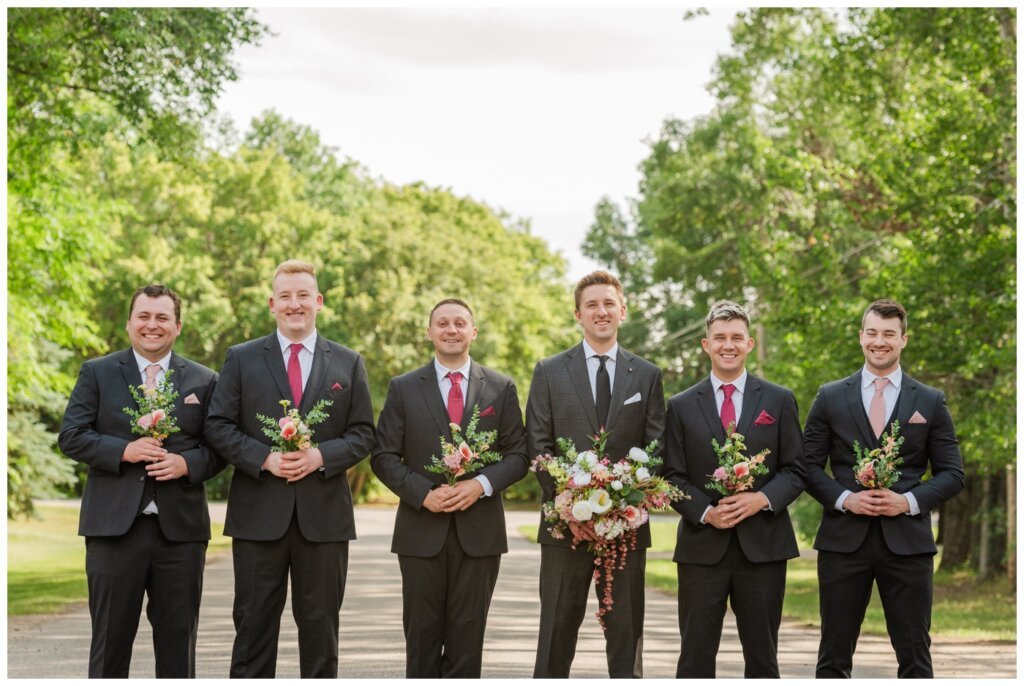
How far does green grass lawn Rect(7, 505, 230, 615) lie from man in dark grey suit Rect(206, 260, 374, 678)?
4684mm

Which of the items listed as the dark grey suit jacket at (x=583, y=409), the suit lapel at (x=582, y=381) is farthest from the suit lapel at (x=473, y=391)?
the suit lapel at (x=582, y=381)

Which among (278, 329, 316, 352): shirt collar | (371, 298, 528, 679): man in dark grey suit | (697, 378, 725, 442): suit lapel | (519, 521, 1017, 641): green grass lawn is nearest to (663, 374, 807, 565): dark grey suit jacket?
(697, 378, 725, 442): suit lapel

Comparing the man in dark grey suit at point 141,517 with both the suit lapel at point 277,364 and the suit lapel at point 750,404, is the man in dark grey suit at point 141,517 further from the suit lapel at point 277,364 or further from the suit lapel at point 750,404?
the suit lapel at point 750,404

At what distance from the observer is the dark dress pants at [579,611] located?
6.82 m

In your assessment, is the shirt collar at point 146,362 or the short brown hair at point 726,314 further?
the shirt collar at point 146,362

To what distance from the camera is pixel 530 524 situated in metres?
43.5

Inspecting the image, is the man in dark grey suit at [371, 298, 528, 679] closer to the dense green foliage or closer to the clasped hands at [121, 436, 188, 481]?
the clasped hands at [121, 436, 188, 481]

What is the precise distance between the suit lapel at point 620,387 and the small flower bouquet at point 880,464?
1.34 m

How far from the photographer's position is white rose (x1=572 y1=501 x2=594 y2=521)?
648 centimetres

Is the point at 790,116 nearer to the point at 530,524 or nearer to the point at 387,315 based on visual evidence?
the point at 387,315

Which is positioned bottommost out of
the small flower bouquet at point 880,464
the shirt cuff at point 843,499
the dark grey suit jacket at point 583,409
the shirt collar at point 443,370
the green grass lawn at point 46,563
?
the green grass lawn at point 46,563

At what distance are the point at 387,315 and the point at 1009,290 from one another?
2718 cm

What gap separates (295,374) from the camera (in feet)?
23.4

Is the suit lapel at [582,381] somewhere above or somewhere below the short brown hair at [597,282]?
below
